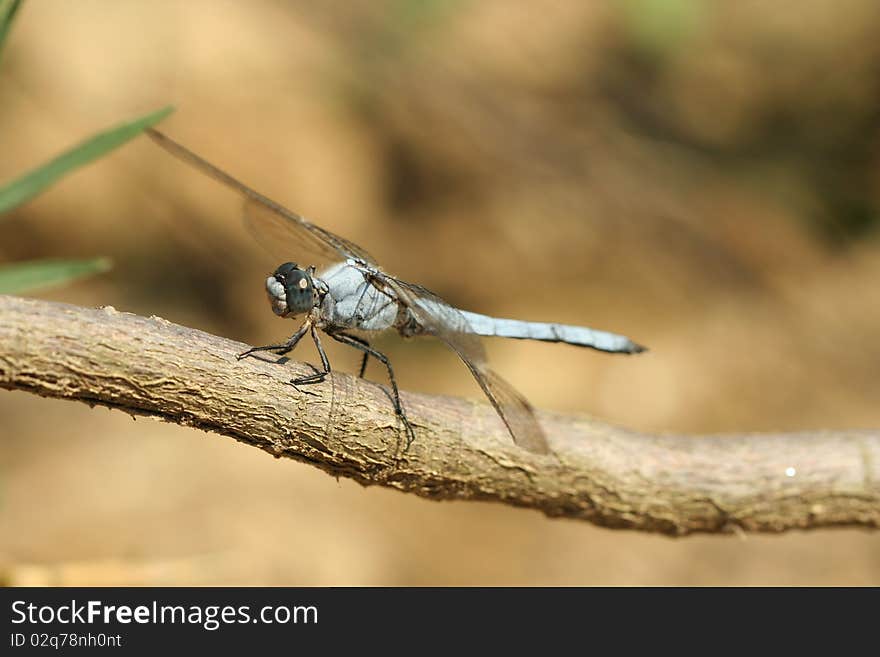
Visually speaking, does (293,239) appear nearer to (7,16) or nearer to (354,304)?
(354,304)

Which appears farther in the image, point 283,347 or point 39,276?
point 283,347

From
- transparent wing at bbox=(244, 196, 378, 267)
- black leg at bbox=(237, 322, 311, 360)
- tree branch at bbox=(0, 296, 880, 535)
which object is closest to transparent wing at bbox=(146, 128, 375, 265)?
transparent wing at bbox=(244, 196, 378, 267)

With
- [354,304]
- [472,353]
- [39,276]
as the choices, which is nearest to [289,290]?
[354,304]

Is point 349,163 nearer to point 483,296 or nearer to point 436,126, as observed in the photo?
point 436,126

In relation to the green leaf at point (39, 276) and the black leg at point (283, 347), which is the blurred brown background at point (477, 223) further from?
the green leaf at point (39, 276)

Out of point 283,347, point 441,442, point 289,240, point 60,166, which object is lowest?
point 441,442

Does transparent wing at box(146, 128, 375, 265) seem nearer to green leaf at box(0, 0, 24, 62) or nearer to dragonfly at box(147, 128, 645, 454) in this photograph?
dragonfly at box(147, 128, 645, 454)
